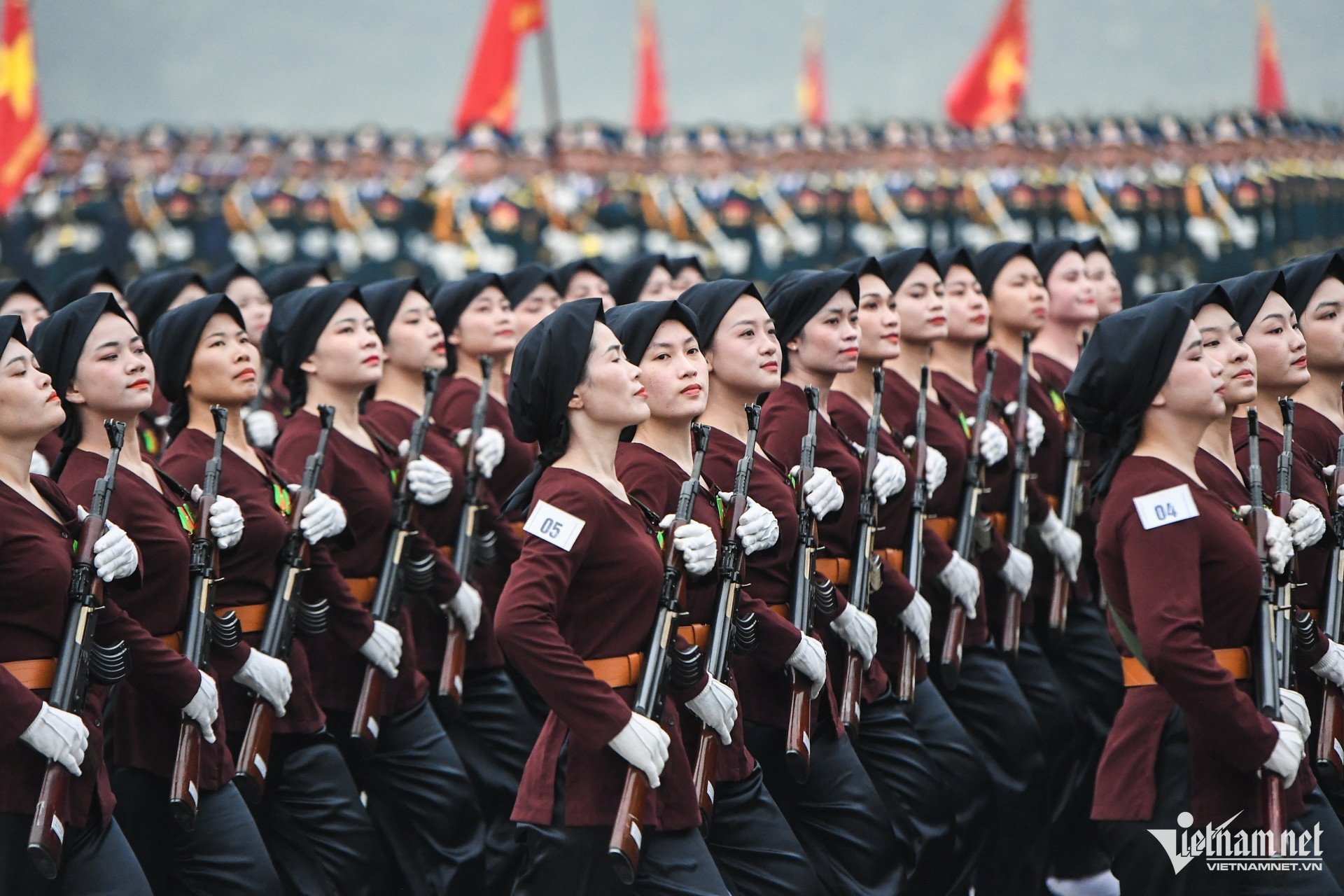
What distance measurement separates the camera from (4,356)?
13.8 feet

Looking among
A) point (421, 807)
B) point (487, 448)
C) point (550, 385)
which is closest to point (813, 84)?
point (487, 448)

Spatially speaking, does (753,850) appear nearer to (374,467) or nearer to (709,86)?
(374,467)

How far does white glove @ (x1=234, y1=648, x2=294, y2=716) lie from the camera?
491 centimetres

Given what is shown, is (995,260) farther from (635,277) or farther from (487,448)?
(487,448)

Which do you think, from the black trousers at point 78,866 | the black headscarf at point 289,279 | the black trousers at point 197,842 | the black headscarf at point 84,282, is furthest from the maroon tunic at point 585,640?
the black headscarf at point 289,279

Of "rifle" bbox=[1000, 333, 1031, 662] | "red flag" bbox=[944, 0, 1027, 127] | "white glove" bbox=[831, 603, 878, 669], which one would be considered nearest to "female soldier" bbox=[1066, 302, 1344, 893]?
"white glove" bbox=[831, 603, 878, 669]

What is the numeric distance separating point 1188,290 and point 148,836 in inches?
115

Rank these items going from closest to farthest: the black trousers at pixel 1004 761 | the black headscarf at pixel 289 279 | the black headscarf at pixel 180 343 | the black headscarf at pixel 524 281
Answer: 1. the black headscarf at pixel 180 343
2. the black trousers at pixel 1004 761
3. the black headscarf at pixel 524 281
4. the black headscarf at pixel 289 279

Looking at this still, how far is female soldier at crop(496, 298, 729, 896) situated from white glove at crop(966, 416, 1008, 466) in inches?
82.5

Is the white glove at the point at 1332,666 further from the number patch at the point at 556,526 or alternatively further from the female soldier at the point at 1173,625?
the number patch at the point at 556,526

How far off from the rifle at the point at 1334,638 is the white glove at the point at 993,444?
1363mm

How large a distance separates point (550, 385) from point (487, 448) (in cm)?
213

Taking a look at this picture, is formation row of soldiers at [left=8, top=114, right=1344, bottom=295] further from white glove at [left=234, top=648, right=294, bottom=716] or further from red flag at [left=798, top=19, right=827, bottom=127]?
white glove at [left=234, top=648, right=294, bottom=716]

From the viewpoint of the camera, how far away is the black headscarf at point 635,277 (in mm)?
8117
